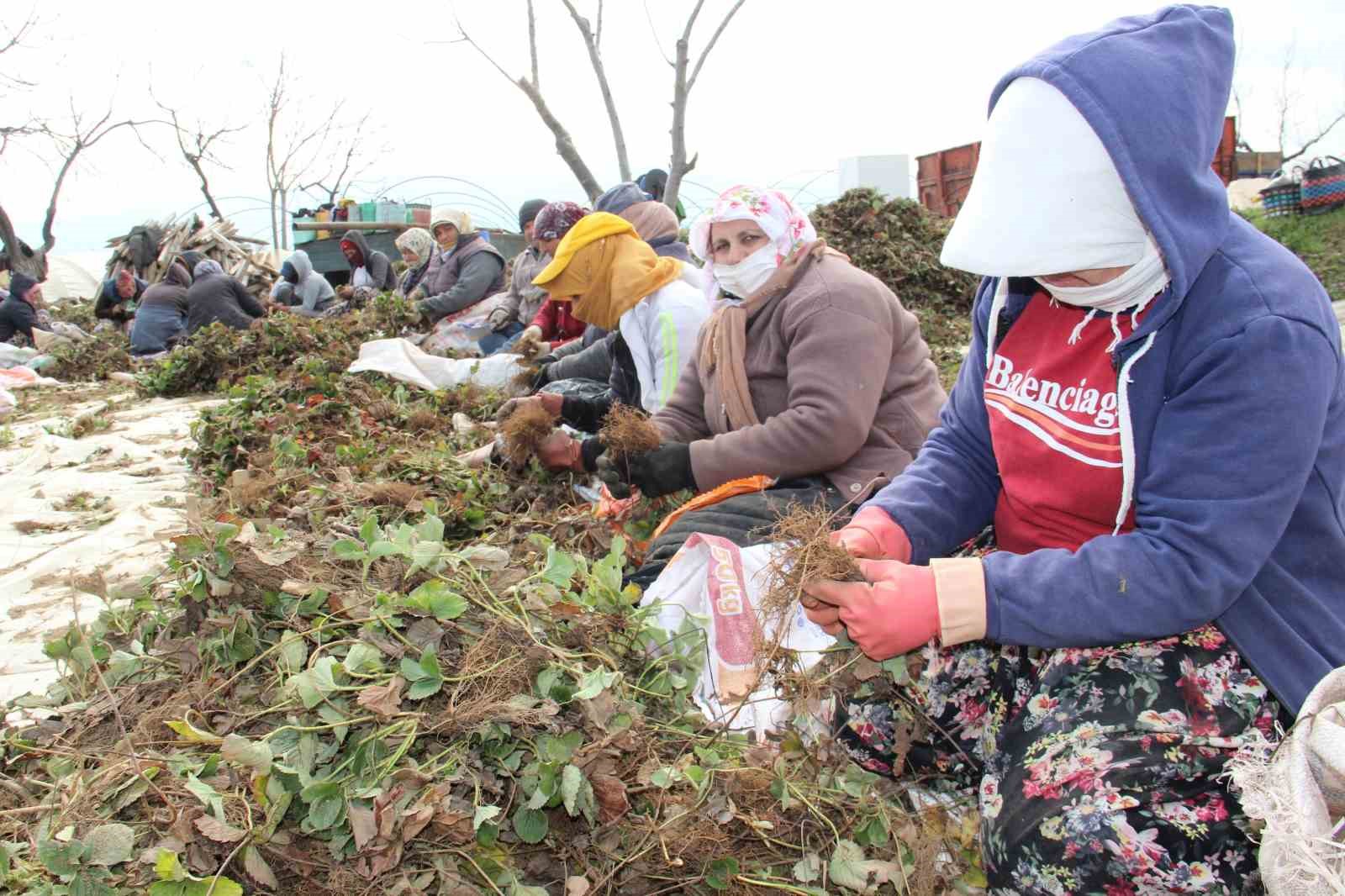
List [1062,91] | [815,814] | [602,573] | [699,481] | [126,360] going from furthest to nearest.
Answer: [126,360], [699,481], [602,573], [815,814], [1062,91]

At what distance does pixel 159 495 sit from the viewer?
3855 mm

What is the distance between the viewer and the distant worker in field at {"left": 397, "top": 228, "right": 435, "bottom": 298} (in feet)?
26.8

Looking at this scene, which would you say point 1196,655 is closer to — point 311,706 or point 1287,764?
point 1287,764

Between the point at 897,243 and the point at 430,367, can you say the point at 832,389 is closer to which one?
the point at 430,367

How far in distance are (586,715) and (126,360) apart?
862 cm

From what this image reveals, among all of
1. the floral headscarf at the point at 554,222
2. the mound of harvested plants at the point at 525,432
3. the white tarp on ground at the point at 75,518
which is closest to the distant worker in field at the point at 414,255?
the white tarp on ground at the point at 75,518

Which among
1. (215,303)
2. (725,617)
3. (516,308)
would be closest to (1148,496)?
(725,617)

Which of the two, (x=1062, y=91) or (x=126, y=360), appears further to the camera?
(x=126, y=360)

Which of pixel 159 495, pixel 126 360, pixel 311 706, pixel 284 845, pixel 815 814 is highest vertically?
pixel 311 706

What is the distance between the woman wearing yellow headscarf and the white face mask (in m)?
0.56

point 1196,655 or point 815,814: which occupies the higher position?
point 1196,655

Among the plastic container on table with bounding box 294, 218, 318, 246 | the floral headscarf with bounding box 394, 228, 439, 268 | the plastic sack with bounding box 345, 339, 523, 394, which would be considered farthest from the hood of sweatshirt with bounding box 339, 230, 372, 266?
the plastic sack with bounding box 345, 339, 523, 394

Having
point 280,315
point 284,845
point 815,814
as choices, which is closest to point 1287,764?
point 815,814

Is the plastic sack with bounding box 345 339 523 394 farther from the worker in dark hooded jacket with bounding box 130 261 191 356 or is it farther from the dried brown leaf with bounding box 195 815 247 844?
the worker in dark hooded jacket with bounding box 130 261 191 356
